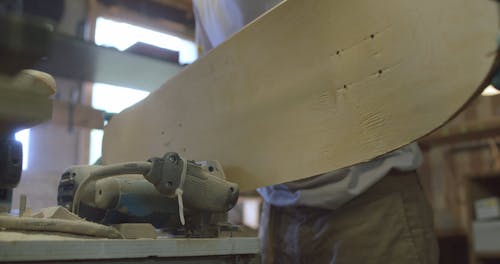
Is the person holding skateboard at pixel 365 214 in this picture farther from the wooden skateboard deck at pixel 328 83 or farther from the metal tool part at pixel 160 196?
the metal tool part at pixel 160 196

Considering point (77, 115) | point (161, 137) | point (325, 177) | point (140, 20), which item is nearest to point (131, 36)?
point (140, 20)

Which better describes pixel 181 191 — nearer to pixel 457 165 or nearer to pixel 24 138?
pixel 24 138

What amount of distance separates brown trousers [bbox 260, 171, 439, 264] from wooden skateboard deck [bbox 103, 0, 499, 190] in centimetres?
29

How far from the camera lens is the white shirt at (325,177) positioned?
1.20 m

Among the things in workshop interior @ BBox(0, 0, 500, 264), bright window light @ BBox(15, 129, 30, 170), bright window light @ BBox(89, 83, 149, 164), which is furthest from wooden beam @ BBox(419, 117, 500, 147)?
bright window light @ BBox(15, 129, 30, 170)

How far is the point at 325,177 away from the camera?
1.23m

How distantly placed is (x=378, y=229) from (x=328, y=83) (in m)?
0.45

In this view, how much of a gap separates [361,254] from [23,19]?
3.45 feet

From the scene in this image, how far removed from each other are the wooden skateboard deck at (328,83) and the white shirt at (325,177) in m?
0.22

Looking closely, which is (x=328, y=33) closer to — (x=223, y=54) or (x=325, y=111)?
(x=325, y=111)

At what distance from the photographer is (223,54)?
117 cm

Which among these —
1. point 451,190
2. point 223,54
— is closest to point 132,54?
point 223,54

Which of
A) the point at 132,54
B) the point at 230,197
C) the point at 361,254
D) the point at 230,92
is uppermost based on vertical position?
the point at 132,54

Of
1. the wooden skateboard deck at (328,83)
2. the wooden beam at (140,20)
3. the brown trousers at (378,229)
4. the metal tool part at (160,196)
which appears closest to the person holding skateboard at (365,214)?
the brown trousers at (378,229)
